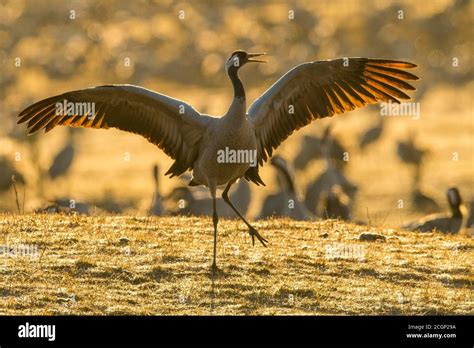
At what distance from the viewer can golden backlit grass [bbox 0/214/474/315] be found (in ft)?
36.6

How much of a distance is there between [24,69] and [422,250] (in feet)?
75.1

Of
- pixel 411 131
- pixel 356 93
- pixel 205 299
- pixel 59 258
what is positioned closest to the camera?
pixel 205 299

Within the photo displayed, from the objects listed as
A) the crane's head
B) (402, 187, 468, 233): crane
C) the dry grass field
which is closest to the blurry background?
the dry grass field

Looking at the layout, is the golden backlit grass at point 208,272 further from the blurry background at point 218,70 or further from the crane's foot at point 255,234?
the blurry background at point 218,70

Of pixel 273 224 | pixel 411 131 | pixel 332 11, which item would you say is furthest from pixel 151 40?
pixel 273 224

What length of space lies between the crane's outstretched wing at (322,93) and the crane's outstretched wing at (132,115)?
0.63 meters

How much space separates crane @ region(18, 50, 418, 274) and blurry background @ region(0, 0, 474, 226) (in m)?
8.65

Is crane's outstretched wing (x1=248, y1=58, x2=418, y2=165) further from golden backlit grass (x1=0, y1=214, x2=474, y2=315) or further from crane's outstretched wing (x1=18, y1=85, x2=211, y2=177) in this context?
golden backlit grass (x1=0, y1=214, x2=474, y2=315)

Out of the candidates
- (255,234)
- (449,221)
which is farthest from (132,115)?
(449,221)

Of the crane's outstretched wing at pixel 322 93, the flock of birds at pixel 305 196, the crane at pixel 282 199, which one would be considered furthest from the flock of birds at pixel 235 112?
the crane at pixel 282 199

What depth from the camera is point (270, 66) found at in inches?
1426

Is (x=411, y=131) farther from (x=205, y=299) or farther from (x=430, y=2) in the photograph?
(x=205, y=299)

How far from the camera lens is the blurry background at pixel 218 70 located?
26859 millimetres

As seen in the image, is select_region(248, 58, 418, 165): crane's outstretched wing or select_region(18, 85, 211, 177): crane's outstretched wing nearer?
select_region(18, 85, 211, 177): crane's outstretched wing
